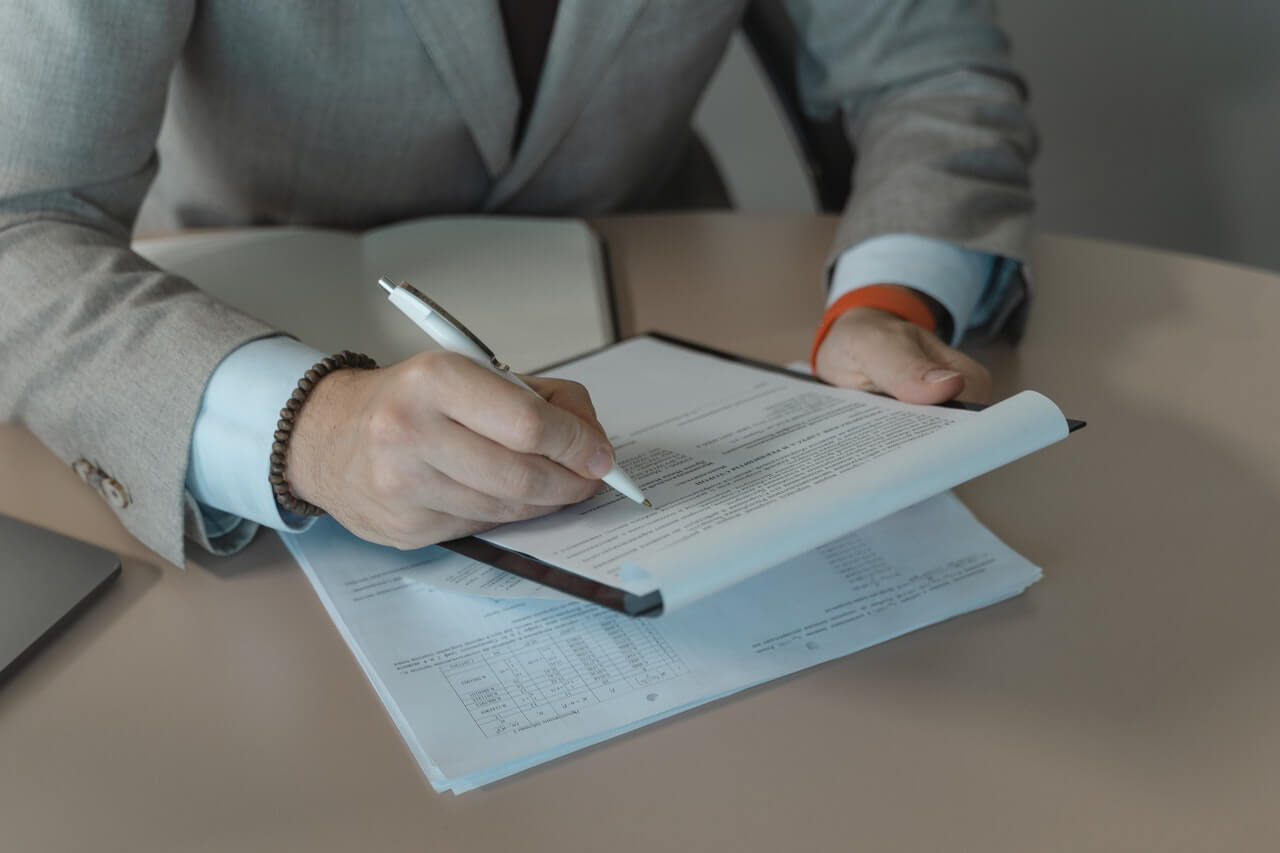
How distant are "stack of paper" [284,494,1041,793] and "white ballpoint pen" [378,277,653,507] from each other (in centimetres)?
7

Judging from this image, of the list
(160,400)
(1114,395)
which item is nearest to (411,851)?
(160,400)

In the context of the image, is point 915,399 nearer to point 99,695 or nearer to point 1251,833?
point 1251,833

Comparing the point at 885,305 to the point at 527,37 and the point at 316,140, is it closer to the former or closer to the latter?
the point at 527,37

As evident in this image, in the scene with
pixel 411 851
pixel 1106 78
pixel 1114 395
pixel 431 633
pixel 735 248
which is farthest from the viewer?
pixel 1106 78

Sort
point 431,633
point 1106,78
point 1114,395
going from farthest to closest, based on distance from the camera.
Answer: point 1106,78 < point 1114,395 < point 431,633

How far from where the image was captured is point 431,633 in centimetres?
61

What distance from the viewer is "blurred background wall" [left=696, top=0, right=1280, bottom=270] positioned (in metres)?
1.83

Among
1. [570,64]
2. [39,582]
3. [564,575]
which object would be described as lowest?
[39,582]

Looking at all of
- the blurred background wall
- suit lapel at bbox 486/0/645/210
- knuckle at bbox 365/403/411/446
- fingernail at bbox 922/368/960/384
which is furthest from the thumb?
the blurred background wall

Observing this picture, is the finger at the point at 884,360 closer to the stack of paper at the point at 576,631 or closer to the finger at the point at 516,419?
the stack of paper at the point at 576,631

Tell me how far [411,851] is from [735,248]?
2.52 ft

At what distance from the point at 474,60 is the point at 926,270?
0.47 metres

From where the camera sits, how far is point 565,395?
2.06ft

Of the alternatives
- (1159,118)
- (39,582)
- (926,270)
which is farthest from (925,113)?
(1159,118)
